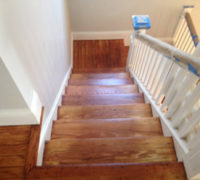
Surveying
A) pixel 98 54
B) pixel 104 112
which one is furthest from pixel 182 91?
pixel 98 54

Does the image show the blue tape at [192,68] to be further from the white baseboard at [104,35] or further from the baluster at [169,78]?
the white baseboard at [104,35]

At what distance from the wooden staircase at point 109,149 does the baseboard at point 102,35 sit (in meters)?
2.26

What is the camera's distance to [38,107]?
1.04 m

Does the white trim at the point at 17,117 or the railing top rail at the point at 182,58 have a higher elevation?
the railing top rail at the point at 182,58

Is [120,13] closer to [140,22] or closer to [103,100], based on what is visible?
[140,22]

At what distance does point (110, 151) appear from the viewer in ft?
3.79

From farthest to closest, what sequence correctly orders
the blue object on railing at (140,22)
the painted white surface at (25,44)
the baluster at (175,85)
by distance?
1. the blue object on railing at (140,22)
2. the baluster at (175,85)
3. the painted white surface at (25,44)

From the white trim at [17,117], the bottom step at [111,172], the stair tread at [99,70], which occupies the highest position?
the white trim at [17,117]

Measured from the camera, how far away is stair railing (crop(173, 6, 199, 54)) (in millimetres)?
2248

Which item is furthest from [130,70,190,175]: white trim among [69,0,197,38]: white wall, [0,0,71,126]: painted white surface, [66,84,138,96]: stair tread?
[69,0,197,38]: white wall

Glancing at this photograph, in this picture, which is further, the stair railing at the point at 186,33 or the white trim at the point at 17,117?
the stair railing at the point at 186,33

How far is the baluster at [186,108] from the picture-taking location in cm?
89

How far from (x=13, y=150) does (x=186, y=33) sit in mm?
3068

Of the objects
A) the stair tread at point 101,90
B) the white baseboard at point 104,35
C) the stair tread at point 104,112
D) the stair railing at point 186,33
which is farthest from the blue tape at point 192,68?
the white baseboard at point 104,35
